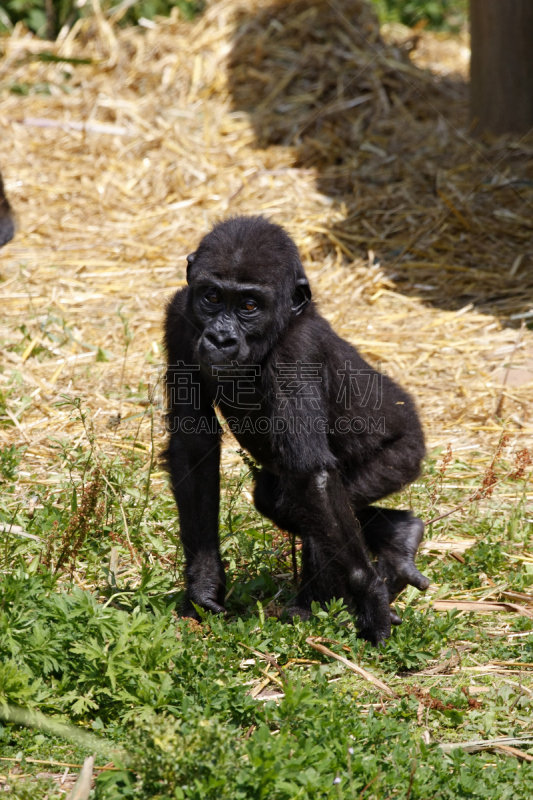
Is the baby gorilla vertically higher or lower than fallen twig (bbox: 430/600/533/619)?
higher

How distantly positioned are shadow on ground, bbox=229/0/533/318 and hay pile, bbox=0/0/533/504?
0.03 m

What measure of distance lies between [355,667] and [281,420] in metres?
1.24

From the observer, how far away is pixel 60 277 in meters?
9.09

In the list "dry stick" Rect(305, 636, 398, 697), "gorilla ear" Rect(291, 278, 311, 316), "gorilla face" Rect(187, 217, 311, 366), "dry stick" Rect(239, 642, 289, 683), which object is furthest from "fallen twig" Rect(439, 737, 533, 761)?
"gorilla ear" Rect(291, 278, 311, 316)

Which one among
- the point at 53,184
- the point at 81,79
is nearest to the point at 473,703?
the point at 53,184

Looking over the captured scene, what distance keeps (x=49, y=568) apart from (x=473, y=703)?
7.52 ft

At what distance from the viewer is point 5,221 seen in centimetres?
856

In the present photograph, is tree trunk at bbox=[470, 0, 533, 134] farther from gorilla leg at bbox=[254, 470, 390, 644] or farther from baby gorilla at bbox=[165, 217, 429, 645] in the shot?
gorilla leg at bbox=[254, 470, 390, 644]

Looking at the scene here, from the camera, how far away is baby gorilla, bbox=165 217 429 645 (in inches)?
165

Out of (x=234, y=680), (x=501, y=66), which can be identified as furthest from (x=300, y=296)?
(x=501, y=66)

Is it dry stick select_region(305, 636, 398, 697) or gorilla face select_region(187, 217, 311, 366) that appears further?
gorilla face select_region(187, 217, 311, 366)

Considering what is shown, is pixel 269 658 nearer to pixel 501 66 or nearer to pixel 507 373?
pixel 507 373

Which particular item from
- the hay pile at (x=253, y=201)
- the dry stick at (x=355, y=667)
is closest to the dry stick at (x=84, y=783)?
the dry stick at (x=355, y=667)

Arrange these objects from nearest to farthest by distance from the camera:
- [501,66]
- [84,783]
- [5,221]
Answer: [84,783] < [5,221] < [501,66]
